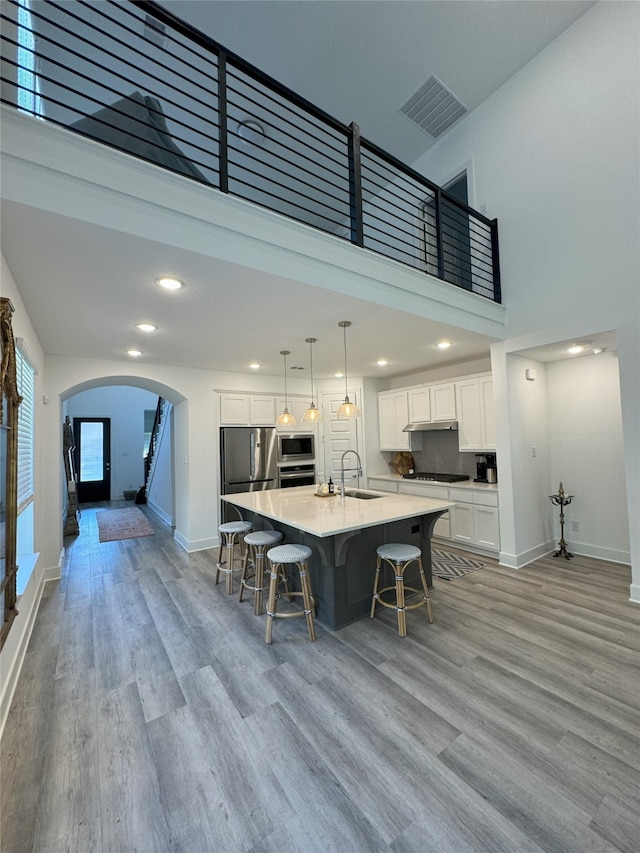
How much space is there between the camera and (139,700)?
2076 mm

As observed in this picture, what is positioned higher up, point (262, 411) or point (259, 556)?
point (262, 411)

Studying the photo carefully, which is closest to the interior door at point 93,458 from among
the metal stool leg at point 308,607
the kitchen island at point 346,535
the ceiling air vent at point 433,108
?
the kitchen island at point 346,535

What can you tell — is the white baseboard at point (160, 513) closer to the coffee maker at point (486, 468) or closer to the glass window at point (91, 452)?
the glass window at point (91, 452)

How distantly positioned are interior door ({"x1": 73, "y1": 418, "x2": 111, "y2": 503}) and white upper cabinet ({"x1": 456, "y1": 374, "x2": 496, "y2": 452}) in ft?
28.5

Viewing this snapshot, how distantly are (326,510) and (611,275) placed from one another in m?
3.43

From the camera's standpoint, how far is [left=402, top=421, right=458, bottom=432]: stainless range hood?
4.94 m

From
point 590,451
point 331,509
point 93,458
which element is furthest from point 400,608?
point 93,458

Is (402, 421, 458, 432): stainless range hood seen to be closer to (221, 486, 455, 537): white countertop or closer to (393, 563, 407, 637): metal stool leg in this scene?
(221, 486, 455, 537): white countertop

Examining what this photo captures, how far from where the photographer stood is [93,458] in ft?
30.2

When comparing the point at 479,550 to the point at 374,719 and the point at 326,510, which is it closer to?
the point at 326,510

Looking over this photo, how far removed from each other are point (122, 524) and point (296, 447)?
11.7 ft

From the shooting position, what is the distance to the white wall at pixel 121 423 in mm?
9109

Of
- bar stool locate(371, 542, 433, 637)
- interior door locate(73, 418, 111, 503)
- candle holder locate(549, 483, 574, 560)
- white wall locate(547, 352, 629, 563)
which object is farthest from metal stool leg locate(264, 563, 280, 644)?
interior door locate(73, 418, 111, 503)

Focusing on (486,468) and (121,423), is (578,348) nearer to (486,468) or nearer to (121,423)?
(486,468)
